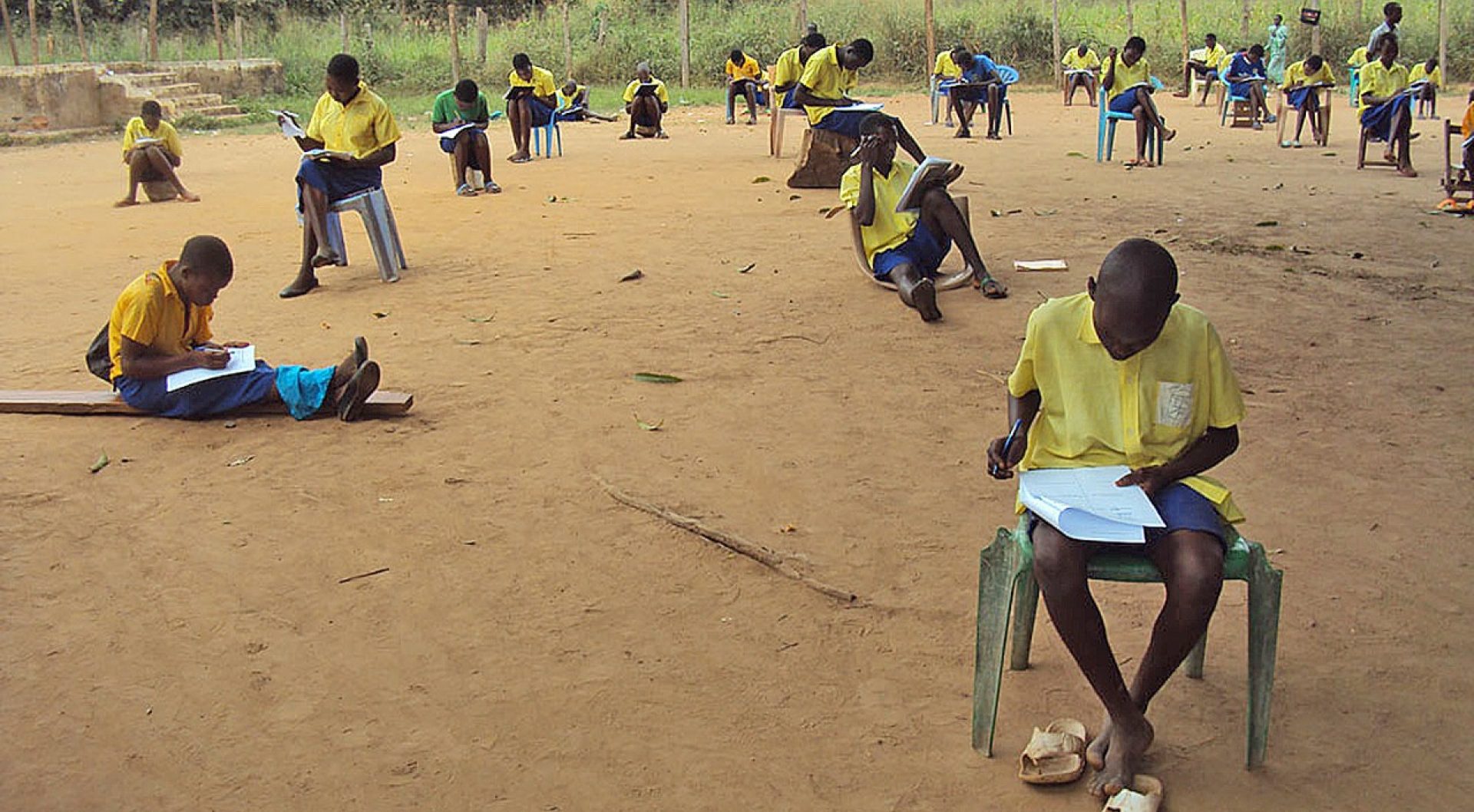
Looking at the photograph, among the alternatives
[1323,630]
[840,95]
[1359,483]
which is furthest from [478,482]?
[840,95]

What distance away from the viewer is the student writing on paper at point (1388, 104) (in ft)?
38.3

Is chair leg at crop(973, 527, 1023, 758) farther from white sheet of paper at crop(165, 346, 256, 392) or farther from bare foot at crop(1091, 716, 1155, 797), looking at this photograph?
white sheet of paper at crop(165, 346, 256, 392)

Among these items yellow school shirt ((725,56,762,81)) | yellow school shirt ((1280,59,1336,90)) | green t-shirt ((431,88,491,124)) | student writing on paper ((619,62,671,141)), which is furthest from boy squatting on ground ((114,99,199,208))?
yellow school shirt ((1280,59,1336,90))

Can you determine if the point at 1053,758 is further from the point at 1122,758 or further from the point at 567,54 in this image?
the point at 567,54

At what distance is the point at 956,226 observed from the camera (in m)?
6.85

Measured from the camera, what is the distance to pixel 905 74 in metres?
26.7

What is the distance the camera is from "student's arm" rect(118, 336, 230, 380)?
16.3ft

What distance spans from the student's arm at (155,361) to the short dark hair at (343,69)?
10.1ft

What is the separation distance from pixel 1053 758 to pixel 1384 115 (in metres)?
11.3

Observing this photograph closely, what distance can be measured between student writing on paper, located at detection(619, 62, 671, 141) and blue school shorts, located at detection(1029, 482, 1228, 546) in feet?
50.1

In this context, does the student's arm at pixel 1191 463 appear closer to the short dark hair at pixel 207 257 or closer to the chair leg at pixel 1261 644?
the chair leg at pixel 1261 644

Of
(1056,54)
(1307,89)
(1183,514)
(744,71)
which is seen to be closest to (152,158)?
Answer: (744,71)

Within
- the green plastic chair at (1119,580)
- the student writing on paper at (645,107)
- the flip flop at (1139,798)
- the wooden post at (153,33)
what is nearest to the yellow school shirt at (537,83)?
the student writing on paper at (645,107)

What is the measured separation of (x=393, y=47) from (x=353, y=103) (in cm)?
2123
